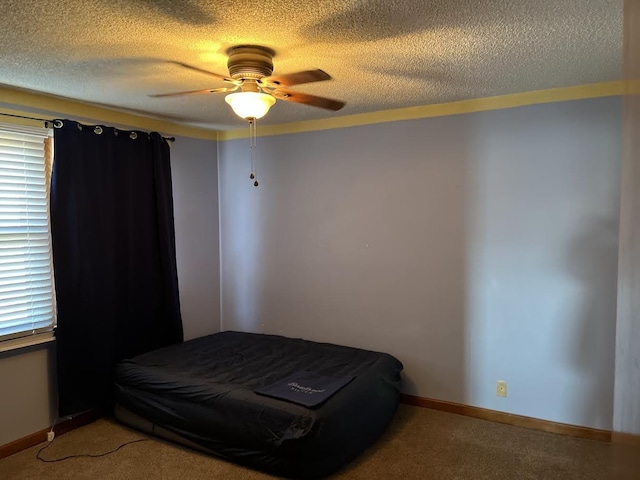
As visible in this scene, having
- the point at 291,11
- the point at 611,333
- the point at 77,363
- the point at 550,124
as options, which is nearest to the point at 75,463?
the point at 77,363

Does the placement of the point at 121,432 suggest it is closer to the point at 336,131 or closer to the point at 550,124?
the point at 336,131

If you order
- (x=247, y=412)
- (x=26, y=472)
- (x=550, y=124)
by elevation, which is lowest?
(x=26, y=472)

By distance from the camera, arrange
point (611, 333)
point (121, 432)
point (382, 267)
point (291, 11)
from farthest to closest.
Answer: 1. point (382, 267)
2. point (121, 432)
3. point (611, 333)
4. point (291, 11)

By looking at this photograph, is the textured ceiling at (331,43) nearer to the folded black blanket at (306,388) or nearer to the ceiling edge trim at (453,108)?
the ceiling edge trim at (453,108)

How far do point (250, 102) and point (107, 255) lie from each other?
192 cm

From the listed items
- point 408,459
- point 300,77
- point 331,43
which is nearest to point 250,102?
point 300,77

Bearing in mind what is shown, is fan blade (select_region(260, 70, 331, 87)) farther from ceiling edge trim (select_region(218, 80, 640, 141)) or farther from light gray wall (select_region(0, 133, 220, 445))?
light gray wall (select_region(0, 133, 220, 445))

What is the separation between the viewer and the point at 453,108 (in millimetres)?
3242

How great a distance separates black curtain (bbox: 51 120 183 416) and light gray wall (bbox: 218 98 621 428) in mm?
844

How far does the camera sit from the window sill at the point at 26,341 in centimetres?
283

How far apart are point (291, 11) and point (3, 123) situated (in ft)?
7.15

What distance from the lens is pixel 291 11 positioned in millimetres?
1732

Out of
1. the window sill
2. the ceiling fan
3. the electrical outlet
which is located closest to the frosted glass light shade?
the ceiling fan

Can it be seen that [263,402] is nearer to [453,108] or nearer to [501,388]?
[501,388]
